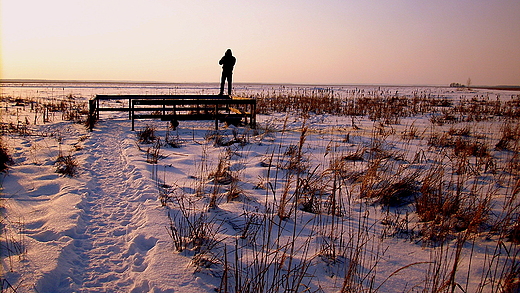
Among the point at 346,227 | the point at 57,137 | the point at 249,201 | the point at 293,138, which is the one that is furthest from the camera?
the point at 293,138

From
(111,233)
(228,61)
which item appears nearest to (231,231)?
(111,233)

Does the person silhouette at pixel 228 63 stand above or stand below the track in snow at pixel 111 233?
above

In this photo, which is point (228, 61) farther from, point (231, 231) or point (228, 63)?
point (231, 231)

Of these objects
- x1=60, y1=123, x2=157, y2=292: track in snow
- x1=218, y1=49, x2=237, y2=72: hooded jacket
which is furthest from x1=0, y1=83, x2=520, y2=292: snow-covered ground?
x1=218, y1=49, x2=237, y2=72: hooded jacket

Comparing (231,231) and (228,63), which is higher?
(228,63)

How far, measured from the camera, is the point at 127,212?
3934 millimetres

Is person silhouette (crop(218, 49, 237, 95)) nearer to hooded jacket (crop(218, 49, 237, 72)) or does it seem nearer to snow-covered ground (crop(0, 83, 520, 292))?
hooded jacket (crop(218, 49, 237, 72))

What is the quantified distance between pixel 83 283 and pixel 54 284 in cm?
22

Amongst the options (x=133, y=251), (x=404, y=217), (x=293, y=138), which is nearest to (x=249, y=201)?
(x=133, y=251)

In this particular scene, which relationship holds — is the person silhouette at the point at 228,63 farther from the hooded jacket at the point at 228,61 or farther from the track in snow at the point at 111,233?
the track in snow at the point at 111,233

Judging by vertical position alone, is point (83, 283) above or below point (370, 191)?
below

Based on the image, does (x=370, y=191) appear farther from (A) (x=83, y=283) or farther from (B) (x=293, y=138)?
(B) (x=293, y=138)

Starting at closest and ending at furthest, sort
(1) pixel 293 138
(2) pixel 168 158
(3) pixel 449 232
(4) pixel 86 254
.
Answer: (4) pixel 86 254 → (3) pixel 449 232 → (2) pixel 168 158 → (1) pixel 293 138

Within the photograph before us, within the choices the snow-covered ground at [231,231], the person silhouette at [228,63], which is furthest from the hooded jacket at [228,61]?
the snow-covered ground at [231,231]
